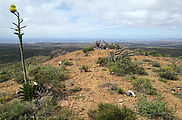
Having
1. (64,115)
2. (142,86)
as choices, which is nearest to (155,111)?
(142,86)

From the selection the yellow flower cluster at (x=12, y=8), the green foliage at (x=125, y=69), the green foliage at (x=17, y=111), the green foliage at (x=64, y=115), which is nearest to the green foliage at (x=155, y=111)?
the green foliage at (x=64, y=115)

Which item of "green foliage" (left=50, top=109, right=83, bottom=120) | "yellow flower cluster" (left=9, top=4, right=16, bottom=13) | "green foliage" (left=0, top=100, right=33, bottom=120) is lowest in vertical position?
"green foliage" (left=50, top=109, right=83, bottom=120)

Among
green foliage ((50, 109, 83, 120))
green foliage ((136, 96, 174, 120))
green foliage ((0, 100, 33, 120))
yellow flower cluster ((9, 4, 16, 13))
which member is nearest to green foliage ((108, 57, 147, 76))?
green foliage ((136, 96, 174, 120))

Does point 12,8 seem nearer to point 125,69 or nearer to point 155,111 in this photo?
point 155,111

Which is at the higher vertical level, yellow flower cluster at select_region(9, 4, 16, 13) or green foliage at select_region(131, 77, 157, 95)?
yellow flower cluster at select_region(9, 4, 16, 13)

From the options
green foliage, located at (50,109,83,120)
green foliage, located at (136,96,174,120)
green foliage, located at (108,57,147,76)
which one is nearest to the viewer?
green foliage, located at (50,109,83,120)

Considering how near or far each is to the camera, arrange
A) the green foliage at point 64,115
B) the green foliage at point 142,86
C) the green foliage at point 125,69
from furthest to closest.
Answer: the green foliage at point 125,69, the green foliage at point 142,86, the green foliage at point 64,115

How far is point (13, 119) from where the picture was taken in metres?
2.97

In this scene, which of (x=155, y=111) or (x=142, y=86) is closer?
(x=155, y=111)

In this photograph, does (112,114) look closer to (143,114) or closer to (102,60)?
(143,114)

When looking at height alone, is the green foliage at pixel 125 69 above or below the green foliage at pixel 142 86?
above

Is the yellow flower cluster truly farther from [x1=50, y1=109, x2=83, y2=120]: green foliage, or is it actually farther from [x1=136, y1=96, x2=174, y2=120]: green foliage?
[x1=136, y1=96, x2=174, y2=120]: green foliage

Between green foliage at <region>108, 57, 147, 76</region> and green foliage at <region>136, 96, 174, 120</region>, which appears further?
green foliage at <region>108, 57, 147, 76</region>

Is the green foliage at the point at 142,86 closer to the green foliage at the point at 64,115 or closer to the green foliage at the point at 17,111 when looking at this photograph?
the green foliage at the point at 64,115
